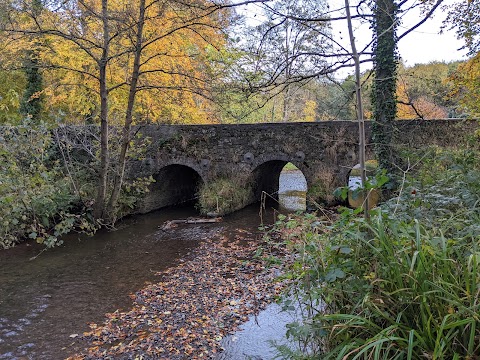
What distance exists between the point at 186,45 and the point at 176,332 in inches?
313

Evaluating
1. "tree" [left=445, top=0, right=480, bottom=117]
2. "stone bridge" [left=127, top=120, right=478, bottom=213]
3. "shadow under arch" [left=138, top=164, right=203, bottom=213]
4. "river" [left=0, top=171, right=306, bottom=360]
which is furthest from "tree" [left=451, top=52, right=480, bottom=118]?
"shadow under arch" [left=138, top=164, right=203, bottom=213]

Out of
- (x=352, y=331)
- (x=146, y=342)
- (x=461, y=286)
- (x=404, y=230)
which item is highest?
(x=404, y=230)

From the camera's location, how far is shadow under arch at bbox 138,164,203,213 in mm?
12695

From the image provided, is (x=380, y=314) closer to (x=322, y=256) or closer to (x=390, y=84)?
(x=322, y=256)

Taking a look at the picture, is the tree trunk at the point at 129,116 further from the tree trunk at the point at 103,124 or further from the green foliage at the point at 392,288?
the green foliage at the point at 392,288

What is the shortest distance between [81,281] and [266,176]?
8543 millimetres

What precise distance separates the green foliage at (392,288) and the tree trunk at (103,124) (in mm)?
7121

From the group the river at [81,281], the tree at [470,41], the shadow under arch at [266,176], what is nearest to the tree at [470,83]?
the tree at [470,41]

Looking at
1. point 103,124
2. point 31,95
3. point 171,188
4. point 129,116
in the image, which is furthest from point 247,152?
point 31,95

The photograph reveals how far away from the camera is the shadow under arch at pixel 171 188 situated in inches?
500

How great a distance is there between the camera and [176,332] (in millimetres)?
4766

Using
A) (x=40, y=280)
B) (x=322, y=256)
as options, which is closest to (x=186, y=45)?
(x=40, y=280)

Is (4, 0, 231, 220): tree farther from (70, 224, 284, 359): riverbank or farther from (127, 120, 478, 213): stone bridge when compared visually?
(70, 224, 284, 359): riverbank

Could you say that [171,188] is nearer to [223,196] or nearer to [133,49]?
[223,196]
